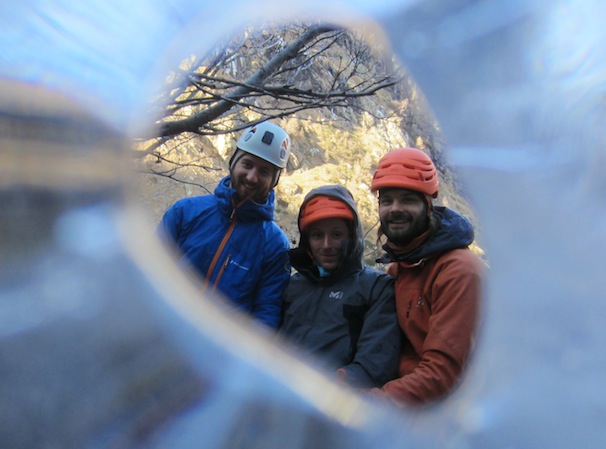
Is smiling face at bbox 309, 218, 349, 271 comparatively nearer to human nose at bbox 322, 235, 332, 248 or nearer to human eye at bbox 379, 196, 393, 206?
human nose at bbox 322, 235, 332, 248

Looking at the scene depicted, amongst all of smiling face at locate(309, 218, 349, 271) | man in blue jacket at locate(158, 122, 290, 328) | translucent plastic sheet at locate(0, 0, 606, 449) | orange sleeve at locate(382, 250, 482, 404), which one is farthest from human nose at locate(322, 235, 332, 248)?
translucent plastic sheet at locate(0, 0, 606, 449)

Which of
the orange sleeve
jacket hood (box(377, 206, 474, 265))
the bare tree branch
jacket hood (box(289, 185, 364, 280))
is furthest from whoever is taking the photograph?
the bare tree branch

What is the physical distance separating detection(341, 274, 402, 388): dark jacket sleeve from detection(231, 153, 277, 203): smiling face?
33 centimetres

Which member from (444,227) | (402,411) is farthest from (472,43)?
(444,227)

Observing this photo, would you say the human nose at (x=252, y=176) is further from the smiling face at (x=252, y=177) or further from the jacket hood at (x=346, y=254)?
the jacket hood at (x=346, y=254)

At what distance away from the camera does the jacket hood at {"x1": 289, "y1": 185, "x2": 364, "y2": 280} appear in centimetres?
98

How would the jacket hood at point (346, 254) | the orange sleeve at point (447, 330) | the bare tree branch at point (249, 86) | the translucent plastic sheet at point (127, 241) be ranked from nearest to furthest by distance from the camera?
the translucent plastic sheet at point (127, 241)
the orange sleeve at point (447, 330)
the jacket hood at point (346, 254)
the bare tree branch at point (249, 86)

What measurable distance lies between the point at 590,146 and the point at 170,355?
288 mm

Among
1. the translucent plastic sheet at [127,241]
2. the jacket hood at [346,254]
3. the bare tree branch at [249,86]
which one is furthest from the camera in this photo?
the bare tree branch at [249,86]

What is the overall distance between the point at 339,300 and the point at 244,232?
0.78 feet

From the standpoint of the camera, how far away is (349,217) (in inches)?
39.6

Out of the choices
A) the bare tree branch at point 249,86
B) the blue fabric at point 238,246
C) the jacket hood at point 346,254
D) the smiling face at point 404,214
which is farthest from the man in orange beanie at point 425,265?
the bare tree branch at point 249,86

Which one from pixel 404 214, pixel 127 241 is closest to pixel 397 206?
pixel 404 214

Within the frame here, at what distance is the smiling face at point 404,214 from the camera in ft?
2.66
